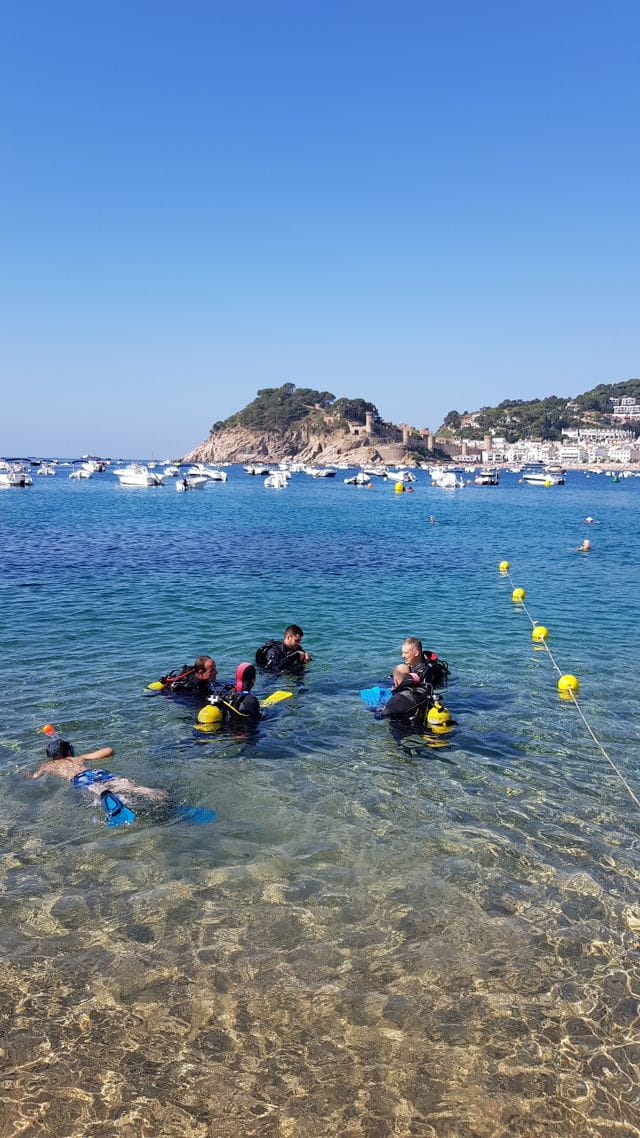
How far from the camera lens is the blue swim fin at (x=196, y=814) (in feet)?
28.5

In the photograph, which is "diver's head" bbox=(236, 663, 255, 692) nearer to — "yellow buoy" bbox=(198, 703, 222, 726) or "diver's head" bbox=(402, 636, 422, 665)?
"yellow buoy" bbox=(198, 703, 222, 726)

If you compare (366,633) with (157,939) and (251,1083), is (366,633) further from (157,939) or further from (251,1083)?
(251,1083)

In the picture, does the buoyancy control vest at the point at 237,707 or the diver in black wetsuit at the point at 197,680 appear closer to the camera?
the buoyancy control vest at the point at 237,707

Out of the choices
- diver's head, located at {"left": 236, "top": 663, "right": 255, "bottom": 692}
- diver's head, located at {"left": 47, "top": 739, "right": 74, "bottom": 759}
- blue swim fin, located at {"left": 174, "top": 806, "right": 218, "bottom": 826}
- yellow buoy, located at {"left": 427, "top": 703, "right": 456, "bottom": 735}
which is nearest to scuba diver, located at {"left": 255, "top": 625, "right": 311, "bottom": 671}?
diver's head, located at {"left": 236, "top": 663, "right": 255, "bottom": 692}

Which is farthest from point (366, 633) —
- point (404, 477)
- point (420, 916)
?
point (404, 477)

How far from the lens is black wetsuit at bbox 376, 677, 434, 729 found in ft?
38.1

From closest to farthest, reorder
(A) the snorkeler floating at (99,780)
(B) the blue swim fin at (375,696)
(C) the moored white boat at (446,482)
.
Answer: (A) the snorkeler floating at (99,780) < (B) the blue swim fin at (375,696) < (C) the moored white boat at (446,482)

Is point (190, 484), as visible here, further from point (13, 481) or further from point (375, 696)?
point (375, 696)

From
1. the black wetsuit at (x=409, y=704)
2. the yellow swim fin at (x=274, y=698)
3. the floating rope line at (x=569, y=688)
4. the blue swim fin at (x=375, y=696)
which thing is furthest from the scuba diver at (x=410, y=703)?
the floating rope line at (x=569, y=688)

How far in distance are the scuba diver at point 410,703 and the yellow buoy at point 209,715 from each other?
2.96 metres

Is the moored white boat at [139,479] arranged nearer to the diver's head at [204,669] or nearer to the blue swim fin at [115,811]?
the diver's head at [204,669]

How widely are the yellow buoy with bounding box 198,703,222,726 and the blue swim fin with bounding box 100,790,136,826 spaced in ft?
9.06

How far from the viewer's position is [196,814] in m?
8.84

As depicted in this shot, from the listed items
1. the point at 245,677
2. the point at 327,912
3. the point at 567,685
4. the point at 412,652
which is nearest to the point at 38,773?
the point at 245,677
